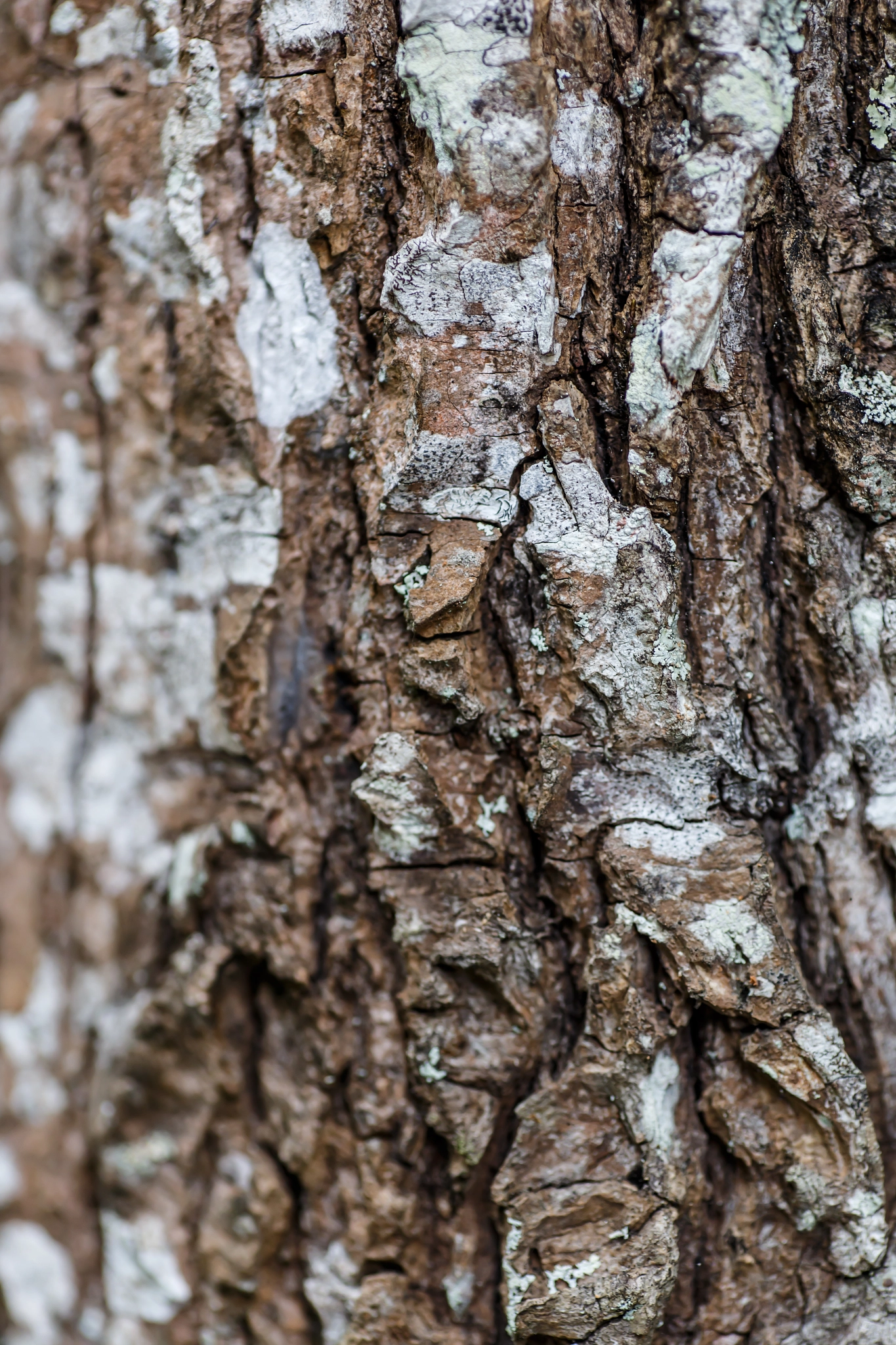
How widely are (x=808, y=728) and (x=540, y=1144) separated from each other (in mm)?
531

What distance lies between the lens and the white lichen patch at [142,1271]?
101cm

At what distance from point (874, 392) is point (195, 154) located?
789mm

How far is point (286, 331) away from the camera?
36.8 inches

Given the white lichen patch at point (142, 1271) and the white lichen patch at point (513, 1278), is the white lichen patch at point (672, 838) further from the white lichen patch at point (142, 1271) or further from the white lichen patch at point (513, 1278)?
the white lichen patch at point (142, 1271)

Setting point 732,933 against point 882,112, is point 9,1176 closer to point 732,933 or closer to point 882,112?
point 732,933

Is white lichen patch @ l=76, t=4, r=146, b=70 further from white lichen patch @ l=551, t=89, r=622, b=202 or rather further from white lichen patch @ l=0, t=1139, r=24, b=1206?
white lichen patch @ l=0, t=1139, r=24, b=1206

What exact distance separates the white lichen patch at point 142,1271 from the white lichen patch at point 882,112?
1459mm

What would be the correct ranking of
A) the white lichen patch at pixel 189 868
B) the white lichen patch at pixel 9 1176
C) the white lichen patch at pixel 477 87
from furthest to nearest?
the white lichen patch at pixel 9 1176, the white lichen patch at pixel 189 868, the white lichen patch at pixel 477 87

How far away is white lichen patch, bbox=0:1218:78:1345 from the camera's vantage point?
1085 mm

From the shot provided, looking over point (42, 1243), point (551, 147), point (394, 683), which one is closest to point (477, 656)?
point (394, 683)

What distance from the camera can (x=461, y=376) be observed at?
2.77ft

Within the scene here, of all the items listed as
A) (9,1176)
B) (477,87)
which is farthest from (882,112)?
(9,1176)

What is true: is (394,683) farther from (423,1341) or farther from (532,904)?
(423,1341)

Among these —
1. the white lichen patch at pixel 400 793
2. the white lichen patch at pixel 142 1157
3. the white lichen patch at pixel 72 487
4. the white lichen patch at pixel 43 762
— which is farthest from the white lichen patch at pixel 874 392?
the white lichen patch at pixel 142 1157
